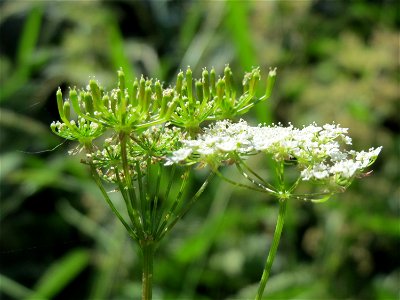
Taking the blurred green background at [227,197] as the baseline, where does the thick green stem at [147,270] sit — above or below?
below

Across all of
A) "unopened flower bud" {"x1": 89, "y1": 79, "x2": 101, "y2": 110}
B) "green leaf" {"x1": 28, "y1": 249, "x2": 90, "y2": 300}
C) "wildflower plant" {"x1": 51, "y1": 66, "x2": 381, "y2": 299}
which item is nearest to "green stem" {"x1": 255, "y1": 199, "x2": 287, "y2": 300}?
"wildflower plant" {"x1": 51, "y1": 66, "x2": 381, "y2": 299}

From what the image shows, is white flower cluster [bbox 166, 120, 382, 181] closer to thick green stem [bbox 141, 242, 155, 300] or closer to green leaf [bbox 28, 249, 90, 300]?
thick green stem [bbox 141, 242, 155, 300]

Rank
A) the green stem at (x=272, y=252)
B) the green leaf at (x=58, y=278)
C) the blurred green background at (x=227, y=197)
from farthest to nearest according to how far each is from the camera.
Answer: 1. the blurred green background at (x=227, y=197)
2. the green leaf at (x=58, y=278)
3. the green stem at (x=272, y=252)

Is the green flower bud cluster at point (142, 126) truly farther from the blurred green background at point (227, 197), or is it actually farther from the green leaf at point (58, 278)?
the green leaf at point (58, 278)

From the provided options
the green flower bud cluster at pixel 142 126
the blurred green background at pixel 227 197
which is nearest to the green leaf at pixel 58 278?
the blurred green background at pixel 227 197

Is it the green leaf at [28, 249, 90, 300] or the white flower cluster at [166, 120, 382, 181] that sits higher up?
the green leaf at [28, 249, 90, 300]

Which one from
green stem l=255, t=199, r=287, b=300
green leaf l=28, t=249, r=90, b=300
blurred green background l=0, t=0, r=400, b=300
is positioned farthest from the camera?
blurred green background l=0, t=0, r=400, b=300

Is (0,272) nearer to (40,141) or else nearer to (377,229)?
(40,141)

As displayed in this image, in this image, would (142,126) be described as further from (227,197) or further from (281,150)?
(227,197)
